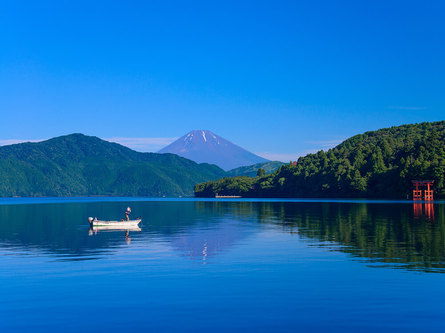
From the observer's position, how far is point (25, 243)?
173ft

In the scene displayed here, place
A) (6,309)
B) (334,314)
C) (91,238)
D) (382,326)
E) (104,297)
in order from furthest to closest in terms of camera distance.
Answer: (91,238), (104,297), (6,309), (334,314), (382,326)

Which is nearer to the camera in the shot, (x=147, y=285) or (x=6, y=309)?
(x=6, y=309)

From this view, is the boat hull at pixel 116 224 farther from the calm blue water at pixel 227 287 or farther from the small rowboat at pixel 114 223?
the calm blue water at pixel 227 287

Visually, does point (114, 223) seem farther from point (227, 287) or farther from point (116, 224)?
point (227, 287)

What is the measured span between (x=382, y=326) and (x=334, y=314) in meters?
2.32

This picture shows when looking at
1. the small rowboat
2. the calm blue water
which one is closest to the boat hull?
the small rowboat

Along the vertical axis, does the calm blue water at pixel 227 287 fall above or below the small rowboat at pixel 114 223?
below

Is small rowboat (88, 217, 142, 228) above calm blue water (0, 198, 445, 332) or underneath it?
above

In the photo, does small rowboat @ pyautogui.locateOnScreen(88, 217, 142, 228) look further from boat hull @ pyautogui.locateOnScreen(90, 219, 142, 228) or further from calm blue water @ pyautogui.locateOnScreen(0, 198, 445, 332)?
calm blue water @ pyautogui.locateOnScreen(0, 198, 445, 332)

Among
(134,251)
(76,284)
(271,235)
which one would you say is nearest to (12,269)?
(76,284)

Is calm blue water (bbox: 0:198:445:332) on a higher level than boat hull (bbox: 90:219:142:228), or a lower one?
lower

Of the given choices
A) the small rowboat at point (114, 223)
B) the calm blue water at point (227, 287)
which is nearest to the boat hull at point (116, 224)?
the small rowboat at point (114, 223)

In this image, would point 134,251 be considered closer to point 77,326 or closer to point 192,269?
point 192,269

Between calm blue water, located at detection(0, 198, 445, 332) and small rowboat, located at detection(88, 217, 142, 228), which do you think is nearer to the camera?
calm blue water, located at detection(0, 198, 445, 332)
